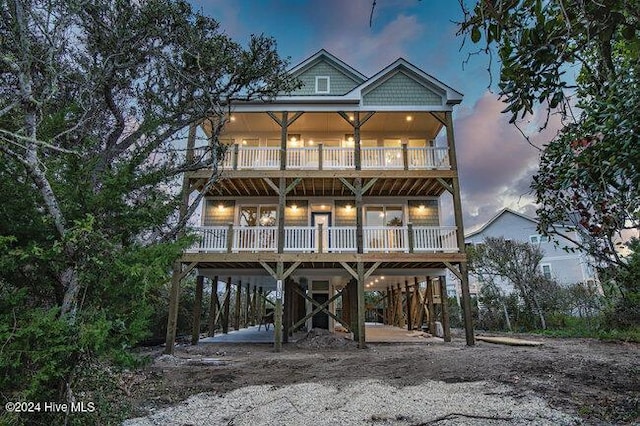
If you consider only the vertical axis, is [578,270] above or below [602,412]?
above

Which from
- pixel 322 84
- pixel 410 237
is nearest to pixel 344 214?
pixel 410 237

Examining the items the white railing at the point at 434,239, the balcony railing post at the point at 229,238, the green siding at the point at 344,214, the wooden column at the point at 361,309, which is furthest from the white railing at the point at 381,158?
the balcony railing post at the point at 229,238

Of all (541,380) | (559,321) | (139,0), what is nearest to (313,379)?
(541,380)

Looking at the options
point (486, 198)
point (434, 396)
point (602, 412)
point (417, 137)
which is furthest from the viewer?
point (486, 198)

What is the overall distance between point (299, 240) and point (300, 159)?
3.17 meters

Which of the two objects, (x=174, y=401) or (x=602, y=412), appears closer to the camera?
(x=602, y=412)

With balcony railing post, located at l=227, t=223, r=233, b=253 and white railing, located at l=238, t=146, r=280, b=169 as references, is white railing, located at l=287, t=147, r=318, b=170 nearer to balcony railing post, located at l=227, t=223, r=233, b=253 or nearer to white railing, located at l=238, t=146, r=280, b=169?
white railing, located at l=238, t=146, r=280, b=169

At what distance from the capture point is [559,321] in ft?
54.6

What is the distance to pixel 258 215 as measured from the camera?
577 inches

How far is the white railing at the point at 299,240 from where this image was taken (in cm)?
1222

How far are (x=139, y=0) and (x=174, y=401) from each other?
7438 mm

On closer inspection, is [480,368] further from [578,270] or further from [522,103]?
[578,270]

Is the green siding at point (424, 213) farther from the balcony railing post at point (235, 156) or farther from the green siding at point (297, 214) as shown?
the balcony railing post at point (235, 156)

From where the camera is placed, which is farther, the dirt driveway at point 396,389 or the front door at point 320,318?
the front door at point 320,318
